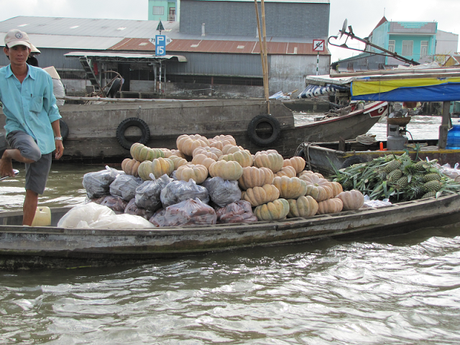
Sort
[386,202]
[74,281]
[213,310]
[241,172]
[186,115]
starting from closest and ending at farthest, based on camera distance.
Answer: [213,310], [74,281], [241,172], [386,202], [186,115]

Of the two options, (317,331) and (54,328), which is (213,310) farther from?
(54,328)

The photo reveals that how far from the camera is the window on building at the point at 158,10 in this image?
5162 cm

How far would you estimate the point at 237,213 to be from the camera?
396cm

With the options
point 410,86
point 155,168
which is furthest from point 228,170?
point 410,86

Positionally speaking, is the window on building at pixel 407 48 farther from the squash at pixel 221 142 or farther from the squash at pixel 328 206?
the squash at pixel 328 206

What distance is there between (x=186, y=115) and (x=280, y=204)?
18.0 feet

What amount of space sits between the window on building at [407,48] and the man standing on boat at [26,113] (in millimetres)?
42822

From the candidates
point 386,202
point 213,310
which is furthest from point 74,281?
point 386,202

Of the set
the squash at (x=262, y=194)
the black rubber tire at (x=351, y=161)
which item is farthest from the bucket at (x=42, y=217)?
the black rubber tire at (x=351, y=161)

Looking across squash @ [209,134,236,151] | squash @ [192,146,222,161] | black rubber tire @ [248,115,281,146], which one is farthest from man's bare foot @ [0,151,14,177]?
black rubber tire @ [248,115,281,146]

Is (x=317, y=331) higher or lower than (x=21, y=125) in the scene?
lower

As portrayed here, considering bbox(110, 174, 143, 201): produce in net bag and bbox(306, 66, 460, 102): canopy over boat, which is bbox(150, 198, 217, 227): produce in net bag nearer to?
bbox(110, 174, 143, 201): produce in net bag

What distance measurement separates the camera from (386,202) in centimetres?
491

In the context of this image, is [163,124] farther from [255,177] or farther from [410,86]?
[255,177]
